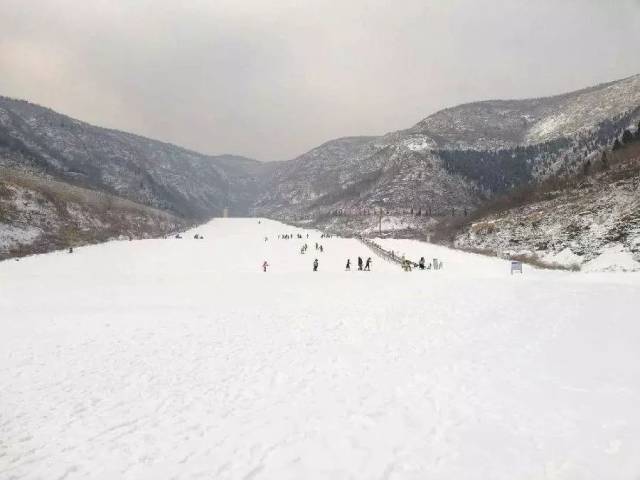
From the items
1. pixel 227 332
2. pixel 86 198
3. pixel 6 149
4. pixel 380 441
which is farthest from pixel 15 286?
pixel 6 149

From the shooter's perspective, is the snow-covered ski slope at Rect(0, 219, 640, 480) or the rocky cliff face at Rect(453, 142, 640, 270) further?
the rocky cliff face at Rect(453, 142, 640, 270)

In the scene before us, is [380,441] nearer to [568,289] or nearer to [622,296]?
[622,296]

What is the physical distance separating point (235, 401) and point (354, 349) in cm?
481

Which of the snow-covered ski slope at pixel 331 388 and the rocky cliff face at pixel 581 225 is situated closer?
the snow-covered ski slope at pixel 331 388

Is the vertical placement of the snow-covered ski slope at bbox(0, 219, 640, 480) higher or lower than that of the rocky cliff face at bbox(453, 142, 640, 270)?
lower

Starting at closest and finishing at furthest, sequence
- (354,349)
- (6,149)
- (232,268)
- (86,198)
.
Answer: (354,349) → (232,268) → (86,198) → (6,149)

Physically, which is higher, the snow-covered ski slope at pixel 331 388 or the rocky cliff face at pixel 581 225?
the rocky cliff face at pixel 581 225

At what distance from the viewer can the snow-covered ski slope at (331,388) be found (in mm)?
6285

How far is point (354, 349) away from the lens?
13.0 m

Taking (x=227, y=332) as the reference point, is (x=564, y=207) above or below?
above

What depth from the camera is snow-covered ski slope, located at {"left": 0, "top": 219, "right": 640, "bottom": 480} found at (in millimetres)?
6285

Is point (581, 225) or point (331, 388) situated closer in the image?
point (331, 388)

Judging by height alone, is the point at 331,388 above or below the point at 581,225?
below

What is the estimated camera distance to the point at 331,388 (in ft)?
31.3
